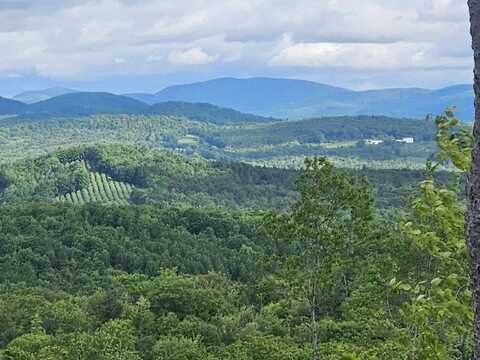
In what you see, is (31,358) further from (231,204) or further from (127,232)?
(231,204)

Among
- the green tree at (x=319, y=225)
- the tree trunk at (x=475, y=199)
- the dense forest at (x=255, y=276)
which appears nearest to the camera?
the tree trunk at (x=475, y=199)

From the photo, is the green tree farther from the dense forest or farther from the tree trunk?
the tree trunk

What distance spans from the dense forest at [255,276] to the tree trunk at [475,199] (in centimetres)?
119

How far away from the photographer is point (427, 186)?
295 inches

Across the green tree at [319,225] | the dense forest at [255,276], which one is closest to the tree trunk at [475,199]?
the dense forest at [255,276]

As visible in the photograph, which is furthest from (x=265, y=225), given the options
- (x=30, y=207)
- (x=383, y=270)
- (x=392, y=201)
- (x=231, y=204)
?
(x=231, y=204)

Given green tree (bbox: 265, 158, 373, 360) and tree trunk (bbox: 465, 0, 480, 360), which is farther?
green tree (bbox: 265, 158, 373, 360)

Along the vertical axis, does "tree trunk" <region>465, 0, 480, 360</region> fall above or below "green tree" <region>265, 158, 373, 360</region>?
above

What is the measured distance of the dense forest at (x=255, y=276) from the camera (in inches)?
319

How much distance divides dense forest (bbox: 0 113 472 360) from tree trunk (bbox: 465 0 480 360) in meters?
1.19

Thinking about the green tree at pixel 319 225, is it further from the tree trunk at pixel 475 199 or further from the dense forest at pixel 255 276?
the tree trunk at pixel 475 199

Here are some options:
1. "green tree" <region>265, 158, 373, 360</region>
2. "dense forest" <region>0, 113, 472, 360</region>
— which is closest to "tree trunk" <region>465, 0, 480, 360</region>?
"dense forest" <region>0, 113, 472, 360</region>

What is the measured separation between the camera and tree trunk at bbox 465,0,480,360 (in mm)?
5244

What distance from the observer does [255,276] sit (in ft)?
258
